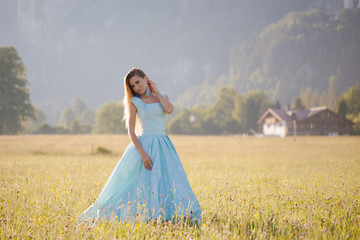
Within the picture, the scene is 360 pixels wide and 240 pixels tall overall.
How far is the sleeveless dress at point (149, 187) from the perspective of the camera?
435 cm

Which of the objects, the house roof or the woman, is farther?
the house roof

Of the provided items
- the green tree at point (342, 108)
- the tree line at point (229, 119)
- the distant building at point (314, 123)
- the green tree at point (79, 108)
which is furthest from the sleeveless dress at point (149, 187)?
the green tree at point (79, 108)

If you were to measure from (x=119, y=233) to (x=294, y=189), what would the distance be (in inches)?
203

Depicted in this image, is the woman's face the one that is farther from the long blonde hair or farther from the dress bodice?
the dress bodice

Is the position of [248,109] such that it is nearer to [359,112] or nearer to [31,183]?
[359,112]

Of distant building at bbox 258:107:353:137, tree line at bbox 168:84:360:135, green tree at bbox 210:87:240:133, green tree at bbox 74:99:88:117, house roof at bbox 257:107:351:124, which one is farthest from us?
green tree at bbox 74:99:88:117

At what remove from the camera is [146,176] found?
4.55 m

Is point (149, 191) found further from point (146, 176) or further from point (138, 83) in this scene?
point (138, 83)

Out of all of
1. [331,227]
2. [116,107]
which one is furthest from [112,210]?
[116,107]

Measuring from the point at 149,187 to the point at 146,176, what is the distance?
0.18 m

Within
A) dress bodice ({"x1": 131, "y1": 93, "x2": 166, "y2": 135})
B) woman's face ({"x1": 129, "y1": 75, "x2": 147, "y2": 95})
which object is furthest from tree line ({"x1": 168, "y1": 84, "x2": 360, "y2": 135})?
woman's face ({"x1": 129, "y1": 75, "x2": 147, "y2": 95})

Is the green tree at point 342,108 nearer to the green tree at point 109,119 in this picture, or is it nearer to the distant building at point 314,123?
the distant building at point 314,123

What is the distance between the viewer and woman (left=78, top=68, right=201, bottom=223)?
4359 millimetres

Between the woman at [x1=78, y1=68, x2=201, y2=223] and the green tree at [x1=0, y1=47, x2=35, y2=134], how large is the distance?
41671 millimetres
